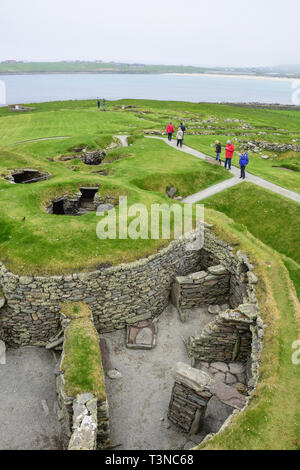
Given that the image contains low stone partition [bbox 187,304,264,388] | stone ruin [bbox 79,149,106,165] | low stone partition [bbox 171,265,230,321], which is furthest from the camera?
stone ruin [bbox 79,149,106,165]

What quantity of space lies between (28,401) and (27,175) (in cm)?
1989

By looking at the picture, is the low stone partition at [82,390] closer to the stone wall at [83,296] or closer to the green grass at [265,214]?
the stone wall at [83,296]

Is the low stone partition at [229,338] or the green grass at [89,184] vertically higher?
the green grass at [89,184]

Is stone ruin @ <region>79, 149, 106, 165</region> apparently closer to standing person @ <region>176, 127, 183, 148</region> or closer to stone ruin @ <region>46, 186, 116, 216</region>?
standing person @ <region>176, 127, 183, 148</region>

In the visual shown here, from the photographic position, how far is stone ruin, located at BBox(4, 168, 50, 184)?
1034 inches

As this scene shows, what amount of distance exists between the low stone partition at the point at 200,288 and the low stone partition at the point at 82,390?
5.80 metres

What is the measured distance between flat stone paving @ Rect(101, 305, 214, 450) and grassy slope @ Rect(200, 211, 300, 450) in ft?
11.5

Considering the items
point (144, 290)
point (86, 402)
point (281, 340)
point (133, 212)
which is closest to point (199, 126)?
point (133, 212)

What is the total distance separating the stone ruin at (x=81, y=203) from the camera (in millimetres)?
22005

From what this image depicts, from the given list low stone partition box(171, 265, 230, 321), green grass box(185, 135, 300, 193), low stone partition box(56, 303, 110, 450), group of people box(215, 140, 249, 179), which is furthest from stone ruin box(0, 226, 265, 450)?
green grass box(185, 135, 300, 193)

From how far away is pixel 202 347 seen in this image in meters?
14.7

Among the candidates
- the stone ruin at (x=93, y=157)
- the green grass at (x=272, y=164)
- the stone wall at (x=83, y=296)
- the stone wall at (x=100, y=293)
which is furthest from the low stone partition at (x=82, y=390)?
the stone ruin at (x=93, y=157)

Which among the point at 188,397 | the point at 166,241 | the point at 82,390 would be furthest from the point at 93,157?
the point at 188,397

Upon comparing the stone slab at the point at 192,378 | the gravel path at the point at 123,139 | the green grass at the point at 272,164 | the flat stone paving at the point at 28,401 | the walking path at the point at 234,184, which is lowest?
the flat stone paving at the point at 28,401
